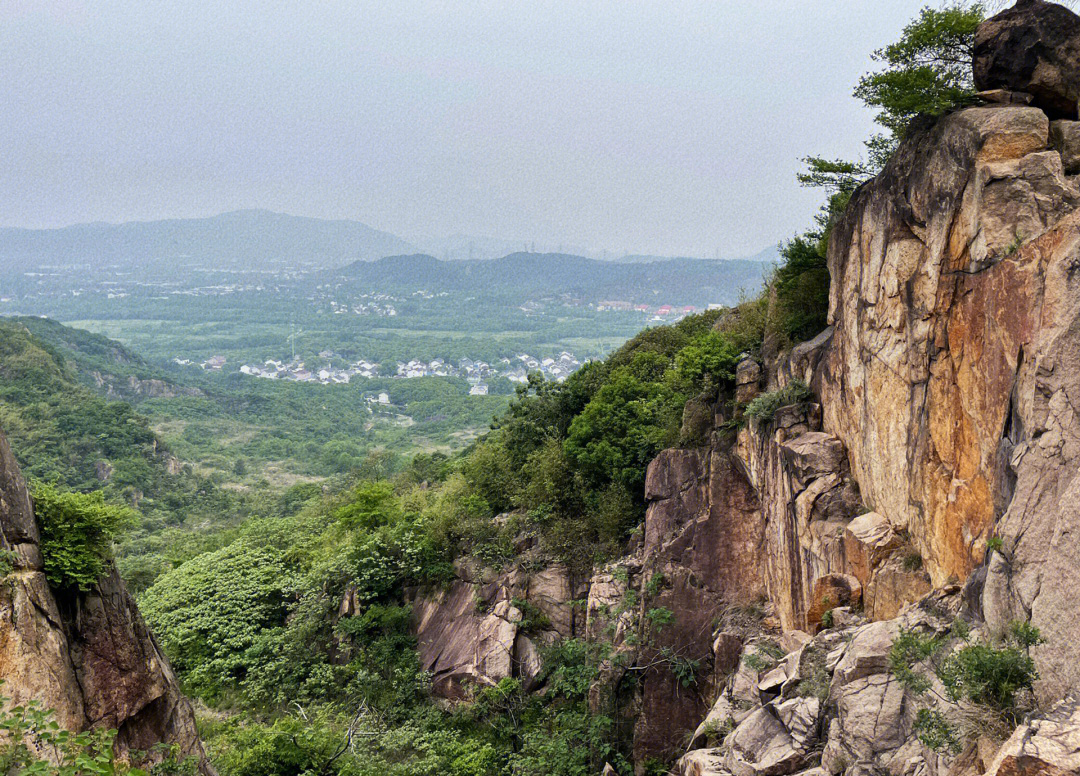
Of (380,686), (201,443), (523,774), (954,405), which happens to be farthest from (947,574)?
(201,443)

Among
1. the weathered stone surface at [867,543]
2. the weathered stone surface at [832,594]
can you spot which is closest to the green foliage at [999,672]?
the weathered stone surface at [867,543]

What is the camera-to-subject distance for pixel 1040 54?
12281mm

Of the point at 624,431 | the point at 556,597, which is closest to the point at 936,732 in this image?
the point at 556,597

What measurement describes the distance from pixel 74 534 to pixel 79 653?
2355 millimetres

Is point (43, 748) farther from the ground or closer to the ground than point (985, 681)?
closer to the ground

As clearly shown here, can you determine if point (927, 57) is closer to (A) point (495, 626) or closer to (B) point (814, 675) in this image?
(B) point (814, 675)

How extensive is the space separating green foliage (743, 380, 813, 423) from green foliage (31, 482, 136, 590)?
48.1 feet

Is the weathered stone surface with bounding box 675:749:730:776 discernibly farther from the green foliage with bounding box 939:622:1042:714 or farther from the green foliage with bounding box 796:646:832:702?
the green foliage with bounding box 939:622:1042:714

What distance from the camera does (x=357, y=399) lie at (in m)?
140

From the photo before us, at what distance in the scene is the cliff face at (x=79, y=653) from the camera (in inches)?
484

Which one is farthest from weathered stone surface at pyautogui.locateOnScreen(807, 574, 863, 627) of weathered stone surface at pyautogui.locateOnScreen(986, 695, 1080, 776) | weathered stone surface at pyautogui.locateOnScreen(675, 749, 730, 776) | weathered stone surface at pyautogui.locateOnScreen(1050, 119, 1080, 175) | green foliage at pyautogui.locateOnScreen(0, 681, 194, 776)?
green foliage at pyautogui.locateOnScreen(0, 681, 194, 776)

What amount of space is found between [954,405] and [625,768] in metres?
12.1

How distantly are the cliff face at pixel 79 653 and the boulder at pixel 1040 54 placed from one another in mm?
20281

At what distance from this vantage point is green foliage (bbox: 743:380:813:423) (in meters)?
16.8
